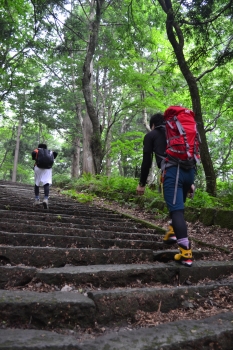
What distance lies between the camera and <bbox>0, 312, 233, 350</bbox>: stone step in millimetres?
1701

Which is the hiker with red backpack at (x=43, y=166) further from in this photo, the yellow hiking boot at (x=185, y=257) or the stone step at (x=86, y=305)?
the stone step at (x=86, y=305)

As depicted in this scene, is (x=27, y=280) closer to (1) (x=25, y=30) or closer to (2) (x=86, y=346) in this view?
(2) (x=86, y=346)

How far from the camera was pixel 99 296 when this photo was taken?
2.30m

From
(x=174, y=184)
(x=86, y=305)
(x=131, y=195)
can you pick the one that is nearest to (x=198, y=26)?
(x=131, y=195)

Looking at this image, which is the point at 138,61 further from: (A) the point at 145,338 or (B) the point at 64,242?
(A) the point at 145,338

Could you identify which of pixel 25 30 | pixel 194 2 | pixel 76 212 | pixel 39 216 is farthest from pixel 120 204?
pixel 25 30

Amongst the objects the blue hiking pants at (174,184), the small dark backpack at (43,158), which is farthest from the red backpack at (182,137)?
the small dark backpack at (43,158)

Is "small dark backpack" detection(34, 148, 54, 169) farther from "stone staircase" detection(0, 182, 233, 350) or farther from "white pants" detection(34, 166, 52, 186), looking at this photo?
"stone staircase" detection(0, 182, 233, 350)

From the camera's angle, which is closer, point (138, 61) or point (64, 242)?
point (64, 242)

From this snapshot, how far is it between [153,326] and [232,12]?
285 inches

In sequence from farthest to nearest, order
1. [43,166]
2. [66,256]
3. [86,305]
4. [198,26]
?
[198,26] → [43,166] → [66,256] → [86,305]

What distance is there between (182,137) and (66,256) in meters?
1.85

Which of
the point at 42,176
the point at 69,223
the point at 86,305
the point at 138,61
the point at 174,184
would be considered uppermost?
the point at 138,61

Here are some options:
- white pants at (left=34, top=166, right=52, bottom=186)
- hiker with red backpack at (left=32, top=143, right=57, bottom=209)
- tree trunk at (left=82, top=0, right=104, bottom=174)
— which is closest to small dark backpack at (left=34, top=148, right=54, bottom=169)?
hiker with red backpack at (left=32, top=143, right=57, bottom=209)
